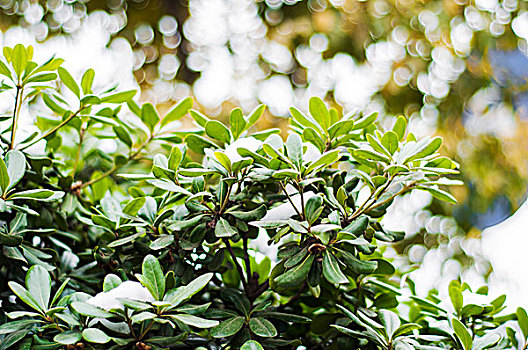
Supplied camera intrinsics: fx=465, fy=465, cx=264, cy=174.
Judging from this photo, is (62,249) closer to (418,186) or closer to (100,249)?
(100,249)

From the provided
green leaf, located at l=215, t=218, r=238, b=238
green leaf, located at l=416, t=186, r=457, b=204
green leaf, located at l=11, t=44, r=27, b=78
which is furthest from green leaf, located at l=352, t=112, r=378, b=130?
green leaf, located at l=11, t=44, r=27, b=78

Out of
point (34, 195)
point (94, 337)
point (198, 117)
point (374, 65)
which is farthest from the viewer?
point (374, 65)

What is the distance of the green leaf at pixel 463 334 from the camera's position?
51cm

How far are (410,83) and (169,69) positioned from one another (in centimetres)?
189

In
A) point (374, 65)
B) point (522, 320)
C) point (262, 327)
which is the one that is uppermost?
point (262, 327)

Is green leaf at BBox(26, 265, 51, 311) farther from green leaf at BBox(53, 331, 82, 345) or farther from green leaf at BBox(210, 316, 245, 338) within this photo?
green leaf at BBox(210, 316, 245, 338)

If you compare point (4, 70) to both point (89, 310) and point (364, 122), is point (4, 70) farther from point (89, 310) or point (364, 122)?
point (364, 122)

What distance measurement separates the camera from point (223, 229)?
486mm

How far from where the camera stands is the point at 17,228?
0.54 meters

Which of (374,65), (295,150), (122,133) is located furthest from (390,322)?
(374,65)

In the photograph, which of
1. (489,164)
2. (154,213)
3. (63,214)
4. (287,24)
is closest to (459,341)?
(154,213)

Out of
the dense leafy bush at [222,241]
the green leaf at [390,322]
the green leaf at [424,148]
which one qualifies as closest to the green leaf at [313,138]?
the dense leafy bush at [222,241]

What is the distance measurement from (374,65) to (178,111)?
3067mm

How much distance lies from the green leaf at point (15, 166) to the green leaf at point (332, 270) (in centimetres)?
35
